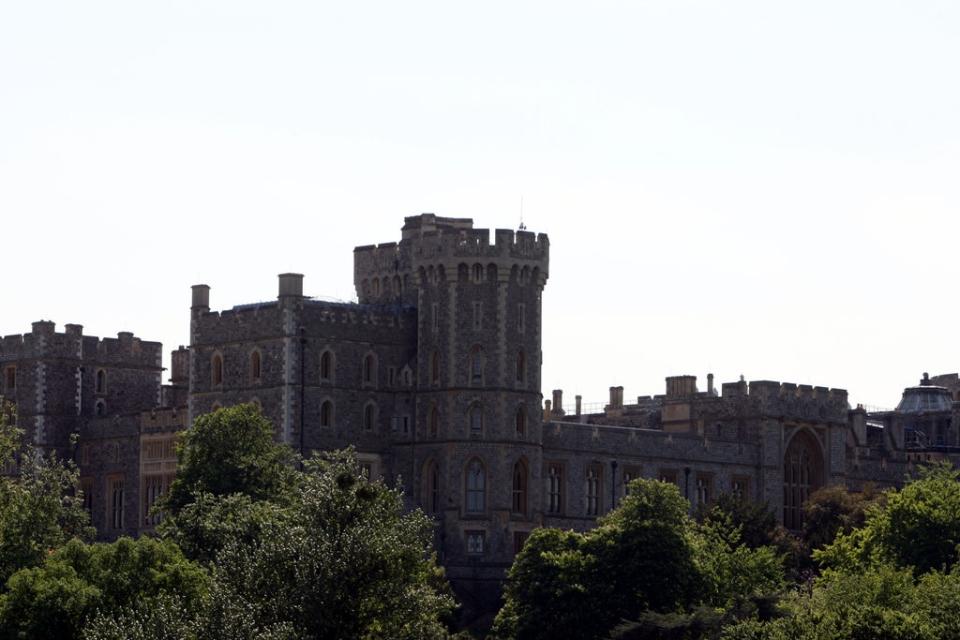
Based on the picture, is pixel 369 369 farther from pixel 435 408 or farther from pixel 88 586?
pixel 88 586

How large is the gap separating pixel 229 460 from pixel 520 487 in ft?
51.5

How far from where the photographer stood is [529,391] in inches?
4611

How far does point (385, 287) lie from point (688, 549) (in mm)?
30987

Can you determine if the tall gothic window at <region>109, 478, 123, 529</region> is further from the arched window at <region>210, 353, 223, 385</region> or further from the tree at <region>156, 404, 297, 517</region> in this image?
the tree at <region>156, 404, 297, 517</region>

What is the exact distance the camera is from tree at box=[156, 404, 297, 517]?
10781 centimetres

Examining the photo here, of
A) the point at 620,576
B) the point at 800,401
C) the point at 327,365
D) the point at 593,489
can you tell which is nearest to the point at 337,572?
the point at 620,576

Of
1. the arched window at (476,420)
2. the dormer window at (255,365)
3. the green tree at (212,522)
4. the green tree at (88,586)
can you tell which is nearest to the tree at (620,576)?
the green tree at (212,522)

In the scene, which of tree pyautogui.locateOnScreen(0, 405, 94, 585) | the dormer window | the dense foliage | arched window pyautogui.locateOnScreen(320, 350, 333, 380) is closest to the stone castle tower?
arched window pyautogui.locateOnScreen(320, 350, 333, 380)

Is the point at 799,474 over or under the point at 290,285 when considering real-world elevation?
under

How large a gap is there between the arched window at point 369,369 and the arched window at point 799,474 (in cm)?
2599

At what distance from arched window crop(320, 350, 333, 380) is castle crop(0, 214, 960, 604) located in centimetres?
12

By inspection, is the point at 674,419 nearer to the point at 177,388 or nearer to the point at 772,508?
the point at 772,508

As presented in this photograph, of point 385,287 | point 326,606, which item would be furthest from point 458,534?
point 326,606

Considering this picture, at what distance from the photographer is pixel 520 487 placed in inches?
4631
